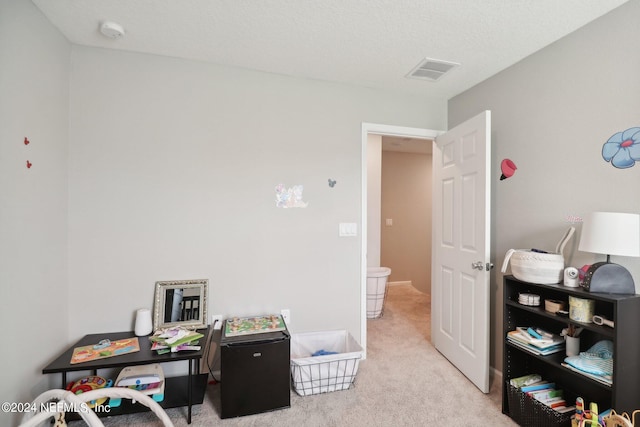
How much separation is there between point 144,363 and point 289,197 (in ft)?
4.78

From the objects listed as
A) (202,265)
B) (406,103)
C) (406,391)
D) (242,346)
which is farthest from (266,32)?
(406,391)

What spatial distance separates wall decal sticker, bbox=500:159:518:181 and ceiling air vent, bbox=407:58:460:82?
32.4 inches

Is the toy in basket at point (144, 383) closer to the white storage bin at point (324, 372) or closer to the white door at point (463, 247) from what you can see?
the white storage bin at point (324, 372)

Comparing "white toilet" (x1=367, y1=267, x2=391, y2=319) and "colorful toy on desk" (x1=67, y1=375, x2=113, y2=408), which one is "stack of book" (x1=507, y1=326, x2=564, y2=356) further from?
"colorful toy on desk" (x1=67, y1=375, x2=113, y2=408)

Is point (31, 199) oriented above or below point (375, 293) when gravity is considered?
above

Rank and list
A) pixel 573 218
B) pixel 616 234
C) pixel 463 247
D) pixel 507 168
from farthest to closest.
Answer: pixel 463 247, pixel 507 168, pixel 573 218, pixel 616 234

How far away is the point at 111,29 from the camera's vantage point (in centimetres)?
183

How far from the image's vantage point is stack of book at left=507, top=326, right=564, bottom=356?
1.77 meters

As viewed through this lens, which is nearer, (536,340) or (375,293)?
(536,340)

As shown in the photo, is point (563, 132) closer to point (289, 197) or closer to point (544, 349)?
point (544, 349)

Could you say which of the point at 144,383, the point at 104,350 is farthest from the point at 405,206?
the point at 104,350

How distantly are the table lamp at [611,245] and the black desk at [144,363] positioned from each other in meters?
2.22

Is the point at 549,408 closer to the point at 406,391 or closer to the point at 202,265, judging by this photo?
the point at 406,391

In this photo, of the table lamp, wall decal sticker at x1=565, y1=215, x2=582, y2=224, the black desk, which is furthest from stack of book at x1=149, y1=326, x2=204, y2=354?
wall decal sticker at x1=565, y1=215, x2=582, y2=224
